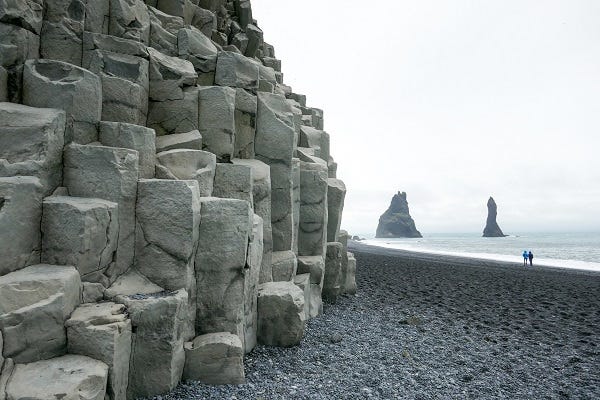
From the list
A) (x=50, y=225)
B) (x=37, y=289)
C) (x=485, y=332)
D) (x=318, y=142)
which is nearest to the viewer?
(x=37, y=289)

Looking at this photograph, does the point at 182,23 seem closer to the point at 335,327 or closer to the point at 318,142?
the point at 318,142

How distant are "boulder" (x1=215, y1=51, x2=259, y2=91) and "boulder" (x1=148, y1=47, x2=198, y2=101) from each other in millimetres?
1587

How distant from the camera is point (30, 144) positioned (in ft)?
24.8

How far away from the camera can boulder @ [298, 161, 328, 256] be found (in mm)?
16703

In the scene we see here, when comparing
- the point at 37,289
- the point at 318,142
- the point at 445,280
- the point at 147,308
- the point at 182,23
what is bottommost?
the point at 445,280

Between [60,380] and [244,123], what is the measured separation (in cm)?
943

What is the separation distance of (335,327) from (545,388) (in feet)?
22.6

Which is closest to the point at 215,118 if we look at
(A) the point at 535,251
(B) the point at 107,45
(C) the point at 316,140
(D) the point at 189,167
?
(D) the point at 189,167

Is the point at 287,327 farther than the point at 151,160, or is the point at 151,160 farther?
the point at 287,327

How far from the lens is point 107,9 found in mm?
10984

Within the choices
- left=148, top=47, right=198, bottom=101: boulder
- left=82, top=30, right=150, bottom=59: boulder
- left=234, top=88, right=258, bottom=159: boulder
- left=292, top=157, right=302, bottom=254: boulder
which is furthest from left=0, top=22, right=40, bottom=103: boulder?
left=292, top=157, right=302, bottom=254: boulder

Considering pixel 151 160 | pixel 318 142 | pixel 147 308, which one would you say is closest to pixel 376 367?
pixel 147 308

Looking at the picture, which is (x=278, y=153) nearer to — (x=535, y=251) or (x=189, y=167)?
(x=189, y=167)

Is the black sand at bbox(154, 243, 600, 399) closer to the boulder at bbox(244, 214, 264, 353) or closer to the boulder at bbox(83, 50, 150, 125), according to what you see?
the boulder at bbox(244, 214, 264, 353)
